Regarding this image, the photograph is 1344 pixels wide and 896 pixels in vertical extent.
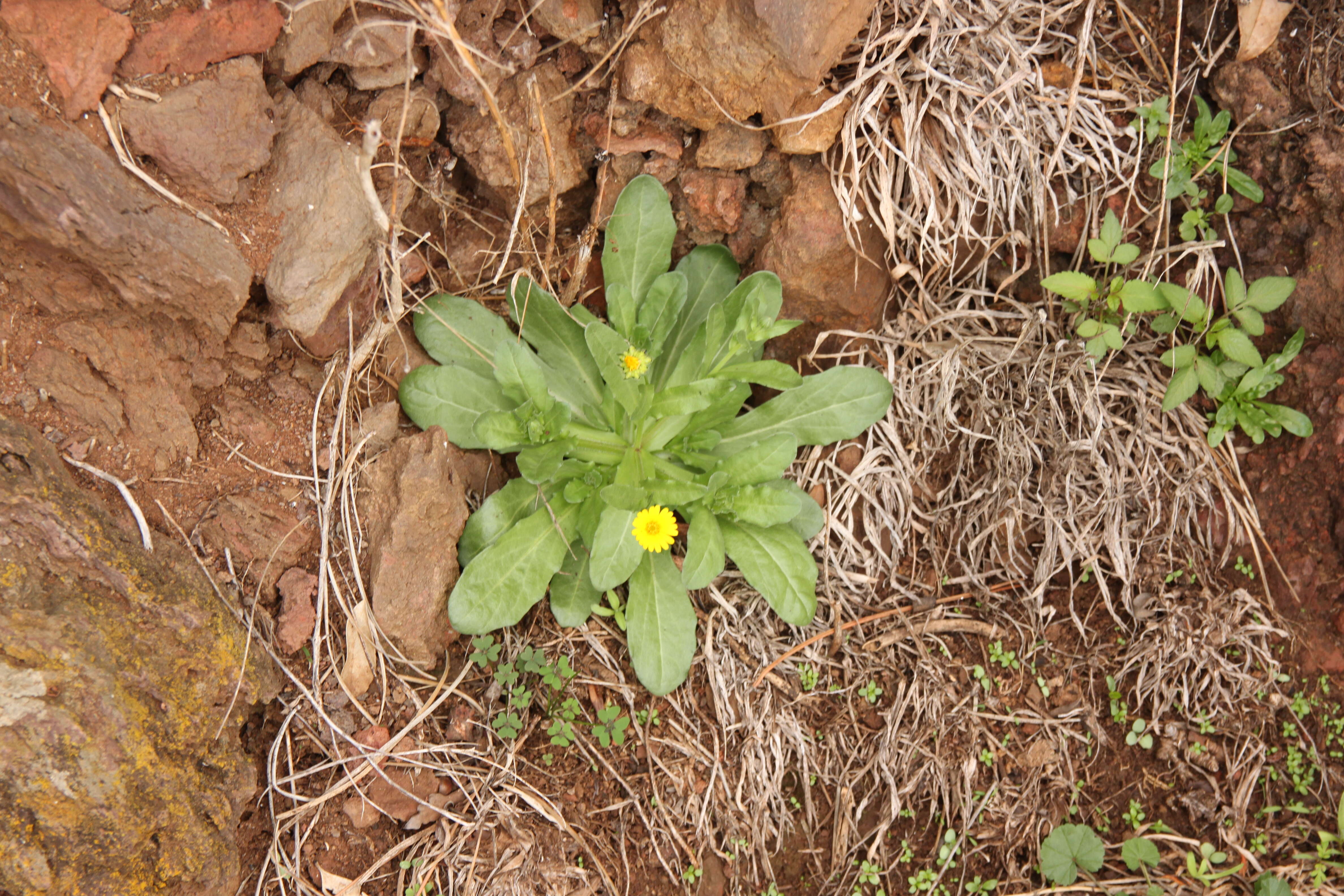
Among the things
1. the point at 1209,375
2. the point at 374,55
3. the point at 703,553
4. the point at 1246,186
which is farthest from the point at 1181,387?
the point at 374,55

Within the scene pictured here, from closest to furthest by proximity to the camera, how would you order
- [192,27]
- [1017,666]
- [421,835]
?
[192,27] < [421,835] < [1017,666]

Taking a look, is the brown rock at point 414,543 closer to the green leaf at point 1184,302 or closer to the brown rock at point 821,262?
the brown rock at point 821,262

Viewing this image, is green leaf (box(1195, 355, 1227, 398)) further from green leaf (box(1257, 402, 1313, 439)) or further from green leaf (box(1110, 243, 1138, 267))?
green leaf (box(1110, 243, 1138, 267))

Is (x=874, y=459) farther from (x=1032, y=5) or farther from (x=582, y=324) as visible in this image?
(x=1032, y=5)

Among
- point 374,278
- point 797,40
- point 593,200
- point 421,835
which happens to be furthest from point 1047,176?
point 421,835

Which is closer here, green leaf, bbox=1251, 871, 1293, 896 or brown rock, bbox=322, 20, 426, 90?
brown rock, bbox=322, 20, 426, 90

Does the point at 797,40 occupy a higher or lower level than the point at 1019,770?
higher

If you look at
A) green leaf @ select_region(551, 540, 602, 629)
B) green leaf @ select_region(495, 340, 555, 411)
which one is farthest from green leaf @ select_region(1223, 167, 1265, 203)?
green leaf @ select_region(551, 540, 602, 629)
